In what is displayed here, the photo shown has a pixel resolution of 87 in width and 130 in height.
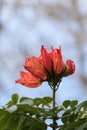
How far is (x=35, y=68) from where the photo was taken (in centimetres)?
72

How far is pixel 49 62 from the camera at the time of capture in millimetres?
715

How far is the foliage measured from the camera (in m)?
0.68

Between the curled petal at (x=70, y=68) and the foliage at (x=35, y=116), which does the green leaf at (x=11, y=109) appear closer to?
the foliage at (x=35, y=116)

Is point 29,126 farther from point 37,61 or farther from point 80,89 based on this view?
point 80,89

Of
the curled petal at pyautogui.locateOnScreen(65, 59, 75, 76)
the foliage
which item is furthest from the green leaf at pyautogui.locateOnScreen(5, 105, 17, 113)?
the curled petal at pyautogui.locateOnScreen(65, 59, 75, 76)

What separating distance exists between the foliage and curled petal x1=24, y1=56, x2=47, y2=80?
0.13 feet

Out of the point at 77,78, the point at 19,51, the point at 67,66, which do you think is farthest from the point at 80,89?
the point at 67,66

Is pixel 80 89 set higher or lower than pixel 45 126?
higher

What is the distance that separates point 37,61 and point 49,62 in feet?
0.07

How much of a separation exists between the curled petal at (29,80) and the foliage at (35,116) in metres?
0.03

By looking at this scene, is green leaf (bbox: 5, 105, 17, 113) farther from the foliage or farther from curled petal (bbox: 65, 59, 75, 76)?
curled petal (bbox: 65, 59, 75, 76)

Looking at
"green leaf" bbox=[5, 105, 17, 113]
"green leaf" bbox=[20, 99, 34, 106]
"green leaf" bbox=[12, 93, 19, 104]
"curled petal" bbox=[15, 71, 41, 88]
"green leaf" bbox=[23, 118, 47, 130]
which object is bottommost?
"green leaf" bbox=[23, 118, 47, 130]

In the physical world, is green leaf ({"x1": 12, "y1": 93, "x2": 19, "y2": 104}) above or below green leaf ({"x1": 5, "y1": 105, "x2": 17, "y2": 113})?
above

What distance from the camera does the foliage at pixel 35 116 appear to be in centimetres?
68
